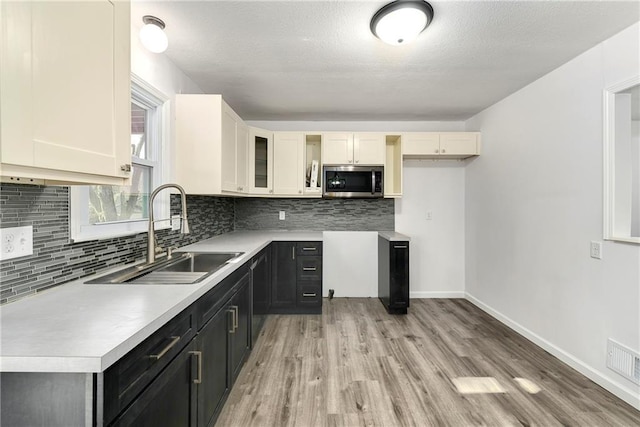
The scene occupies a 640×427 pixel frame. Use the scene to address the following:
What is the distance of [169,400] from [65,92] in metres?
1.10

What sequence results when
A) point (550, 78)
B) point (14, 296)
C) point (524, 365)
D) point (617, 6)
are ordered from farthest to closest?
point (550, 78), point (524, 365), point (617, 6), point (14, 296)

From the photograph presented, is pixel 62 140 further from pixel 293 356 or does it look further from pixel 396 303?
pixel 396 303

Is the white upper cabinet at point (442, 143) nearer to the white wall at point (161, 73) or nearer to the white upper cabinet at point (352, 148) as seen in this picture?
the white upper cabinet at point (352, 148)

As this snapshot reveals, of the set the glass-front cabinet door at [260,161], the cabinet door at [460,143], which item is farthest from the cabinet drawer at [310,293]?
the cabinet door at [460,143]

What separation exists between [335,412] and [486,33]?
101 inches

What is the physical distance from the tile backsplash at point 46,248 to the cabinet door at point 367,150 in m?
2.56

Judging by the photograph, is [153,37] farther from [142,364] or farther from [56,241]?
[142,364]

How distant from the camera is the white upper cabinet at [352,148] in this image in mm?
3564

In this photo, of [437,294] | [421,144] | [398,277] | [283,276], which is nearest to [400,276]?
[398,277]

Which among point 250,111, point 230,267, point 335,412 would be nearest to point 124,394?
point 230,267

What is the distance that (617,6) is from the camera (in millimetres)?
1646

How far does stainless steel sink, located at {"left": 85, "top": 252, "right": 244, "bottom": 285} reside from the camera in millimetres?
1475

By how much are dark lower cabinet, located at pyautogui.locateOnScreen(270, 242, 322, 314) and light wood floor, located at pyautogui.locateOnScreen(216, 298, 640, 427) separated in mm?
203

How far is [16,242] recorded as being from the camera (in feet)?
3.67
